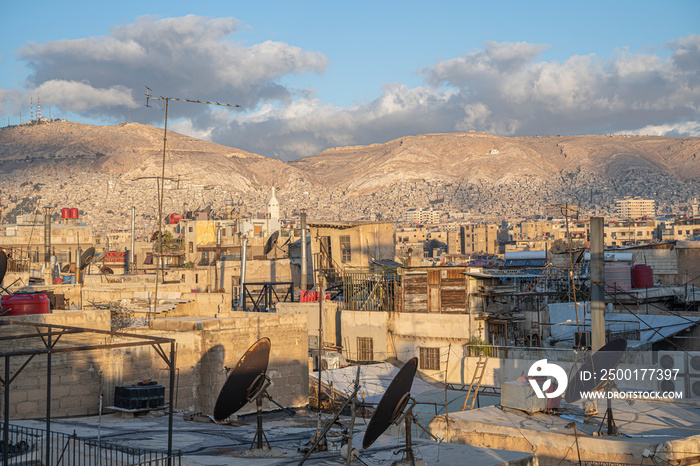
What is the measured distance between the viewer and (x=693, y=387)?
17.3 meters

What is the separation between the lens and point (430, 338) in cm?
2409

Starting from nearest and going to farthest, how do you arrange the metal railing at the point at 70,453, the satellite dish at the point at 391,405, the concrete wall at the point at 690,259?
1. the satellite dish at the point at 391,405
2. the metal railing at the point at 70,453
3. the concrete wall at the point at 690,259

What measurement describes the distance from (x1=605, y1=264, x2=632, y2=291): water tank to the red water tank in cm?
2003

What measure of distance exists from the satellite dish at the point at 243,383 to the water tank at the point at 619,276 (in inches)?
739

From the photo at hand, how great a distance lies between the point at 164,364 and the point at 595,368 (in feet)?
30.7

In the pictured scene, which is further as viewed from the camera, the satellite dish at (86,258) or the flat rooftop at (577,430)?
the satellite dish at (86,258)

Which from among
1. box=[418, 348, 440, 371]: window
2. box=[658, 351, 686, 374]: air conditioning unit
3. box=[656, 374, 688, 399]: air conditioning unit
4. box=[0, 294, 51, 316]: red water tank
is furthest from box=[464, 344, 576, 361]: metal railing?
box=[0, 294, 51, 316]: red water tank

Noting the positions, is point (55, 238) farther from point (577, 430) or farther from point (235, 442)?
point (577, 430)

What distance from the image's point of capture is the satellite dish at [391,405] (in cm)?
984

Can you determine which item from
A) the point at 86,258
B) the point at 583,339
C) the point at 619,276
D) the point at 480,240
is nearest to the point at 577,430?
the point at 583,339

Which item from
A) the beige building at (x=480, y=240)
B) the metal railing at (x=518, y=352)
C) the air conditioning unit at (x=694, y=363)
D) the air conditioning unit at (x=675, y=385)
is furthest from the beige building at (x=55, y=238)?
the beige building at (x=480, y=240)

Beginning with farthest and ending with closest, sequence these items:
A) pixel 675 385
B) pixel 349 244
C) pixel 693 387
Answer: pixel 349 244 → pixel 675 385 → pixel 693 387

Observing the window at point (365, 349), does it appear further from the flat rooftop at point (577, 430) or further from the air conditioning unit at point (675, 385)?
the flat rooftop at point (577, 430)

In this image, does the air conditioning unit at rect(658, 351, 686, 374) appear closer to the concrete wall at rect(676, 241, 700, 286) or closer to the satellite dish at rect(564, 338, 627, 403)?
the satellite dish at rect(564, 338, 627, 403)
